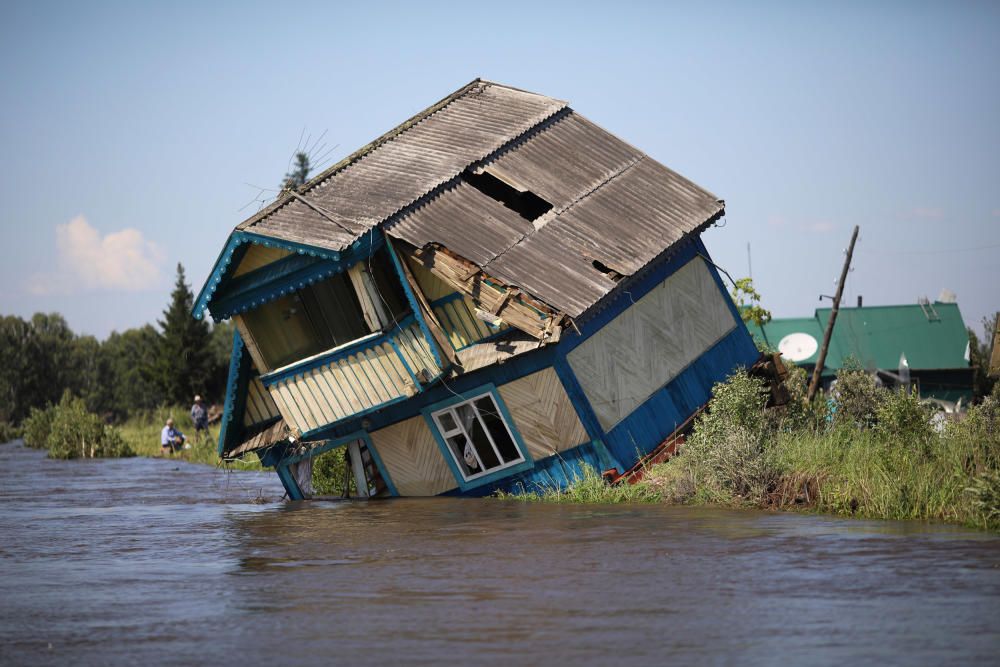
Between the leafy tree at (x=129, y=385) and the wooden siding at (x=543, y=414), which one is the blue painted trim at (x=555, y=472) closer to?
the wooden siding at (x=543, y=414)

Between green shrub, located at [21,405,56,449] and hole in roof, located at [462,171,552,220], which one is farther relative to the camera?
green shrub, located at [21,405,56,449]

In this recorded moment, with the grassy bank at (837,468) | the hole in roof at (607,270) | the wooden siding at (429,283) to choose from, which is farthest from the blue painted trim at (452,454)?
the hole in roof at (607,270)

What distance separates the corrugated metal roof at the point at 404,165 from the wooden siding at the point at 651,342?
390cm

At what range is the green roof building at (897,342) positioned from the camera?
158 feet

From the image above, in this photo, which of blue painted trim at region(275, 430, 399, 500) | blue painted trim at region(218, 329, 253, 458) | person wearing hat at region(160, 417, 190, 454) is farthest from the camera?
person wearing hat at region(160, 417, 190, 454)

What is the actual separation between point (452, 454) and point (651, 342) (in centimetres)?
385

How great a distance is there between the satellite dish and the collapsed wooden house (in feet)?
84.5

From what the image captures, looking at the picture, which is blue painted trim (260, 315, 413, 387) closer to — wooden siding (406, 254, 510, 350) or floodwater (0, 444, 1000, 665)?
wooden siding (406, 254, 510, 350)

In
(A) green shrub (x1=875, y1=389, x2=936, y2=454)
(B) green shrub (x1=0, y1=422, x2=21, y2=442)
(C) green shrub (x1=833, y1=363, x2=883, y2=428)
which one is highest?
(B) green shrub (x1=0, y1=422, x2=21, y2=442)

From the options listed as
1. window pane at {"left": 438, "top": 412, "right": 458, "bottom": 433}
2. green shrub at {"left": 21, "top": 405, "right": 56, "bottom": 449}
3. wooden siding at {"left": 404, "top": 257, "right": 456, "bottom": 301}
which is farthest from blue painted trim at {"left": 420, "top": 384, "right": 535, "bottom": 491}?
green shrub at {"left": 21, "top": 405, "right": 56, "bottom": 449}

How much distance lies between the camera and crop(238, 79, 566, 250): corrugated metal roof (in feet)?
62.3

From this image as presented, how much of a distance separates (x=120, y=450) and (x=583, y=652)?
33506 millimetres

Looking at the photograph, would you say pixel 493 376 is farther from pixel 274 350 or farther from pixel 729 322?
pixel 729 322

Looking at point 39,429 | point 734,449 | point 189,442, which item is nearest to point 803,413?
point 734,449
